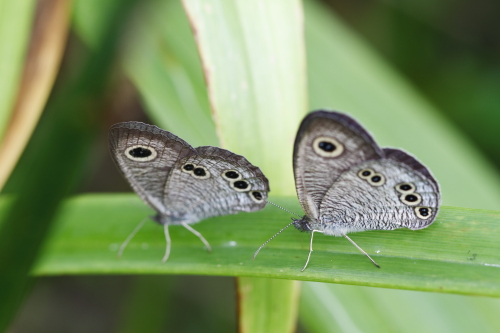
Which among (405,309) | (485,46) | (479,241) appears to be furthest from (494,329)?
(485,46)

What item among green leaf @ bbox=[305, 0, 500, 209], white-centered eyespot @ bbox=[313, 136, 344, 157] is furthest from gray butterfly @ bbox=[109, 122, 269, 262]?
green leaf @ bbox=[305, 0, 500, 209]

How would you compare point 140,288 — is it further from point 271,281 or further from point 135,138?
point 135,138

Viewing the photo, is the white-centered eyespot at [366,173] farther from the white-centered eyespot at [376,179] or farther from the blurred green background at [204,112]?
the blurred green background at [204,112]

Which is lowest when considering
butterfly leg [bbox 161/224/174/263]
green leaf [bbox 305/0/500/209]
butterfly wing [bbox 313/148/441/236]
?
butterfly leg [bbox 161/224/174/263]

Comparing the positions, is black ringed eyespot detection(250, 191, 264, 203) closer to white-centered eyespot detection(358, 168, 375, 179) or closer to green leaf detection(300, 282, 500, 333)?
white-centered eyespot detection(358, 168, 375, 179)

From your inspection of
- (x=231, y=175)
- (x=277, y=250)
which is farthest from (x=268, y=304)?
(x=231, y=175)

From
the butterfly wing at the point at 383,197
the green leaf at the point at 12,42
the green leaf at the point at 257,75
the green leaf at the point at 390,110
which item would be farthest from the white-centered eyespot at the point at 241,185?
the green leaf at the point at 390,110
